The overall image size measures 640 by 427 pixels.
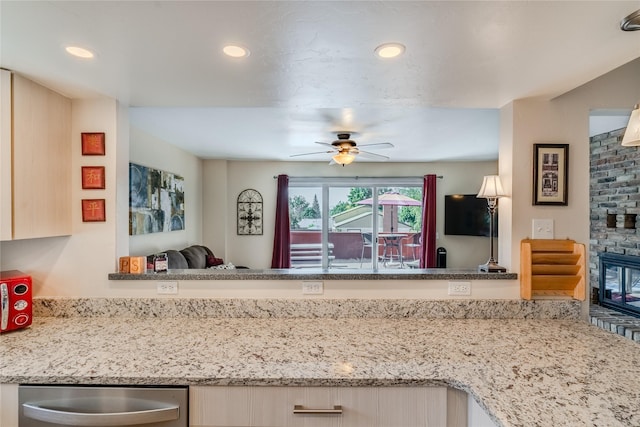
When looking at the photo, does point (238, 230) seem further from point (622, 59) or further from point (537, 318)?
point (622, 59)

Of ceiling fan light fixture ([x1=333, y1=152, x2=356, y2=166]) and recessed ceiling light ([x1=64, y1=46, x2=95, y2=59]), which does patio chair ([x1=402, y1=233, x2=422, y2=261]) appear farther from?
recessed ceiling light ([x1=64, y1=46, x2=95, y2=59])

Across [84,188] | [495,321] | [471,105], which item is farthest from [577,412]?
[84,188]

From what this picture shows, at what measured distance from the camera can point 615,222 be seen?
12.3 ft

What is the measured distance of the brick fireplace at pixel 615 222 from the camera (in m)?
3.57

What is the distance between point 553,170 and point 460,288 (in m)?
0.89

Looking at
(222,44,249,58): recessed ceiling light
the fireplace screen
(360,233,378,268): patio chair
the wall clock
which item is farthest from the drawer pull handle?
(360,233,378,268): patio chair

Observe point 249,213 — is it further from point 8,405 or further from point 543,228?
point 543,228

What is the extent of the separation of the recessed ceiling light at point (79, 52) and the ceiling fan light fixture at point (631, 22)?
2.13 meters

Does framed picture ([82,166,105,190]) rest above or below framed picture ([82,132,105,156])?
below

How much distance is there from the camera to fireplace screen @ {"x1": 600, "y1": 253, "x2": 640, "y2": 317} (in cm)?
362

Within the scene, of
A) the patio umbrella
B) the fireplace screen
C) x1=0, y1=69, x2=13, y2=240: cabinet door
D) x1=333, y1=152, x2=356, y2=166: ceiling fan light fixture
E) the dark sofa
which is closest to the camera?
x1=0, y1=69, x2=13, y2=240: cabinet door

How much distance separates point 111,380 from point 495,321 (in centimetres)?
189

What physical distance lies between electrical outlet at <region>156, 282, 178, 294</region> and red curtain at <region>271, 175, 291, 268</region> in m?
3.58

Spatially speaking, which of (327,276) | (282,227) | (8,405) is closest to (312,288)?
(327,276)
